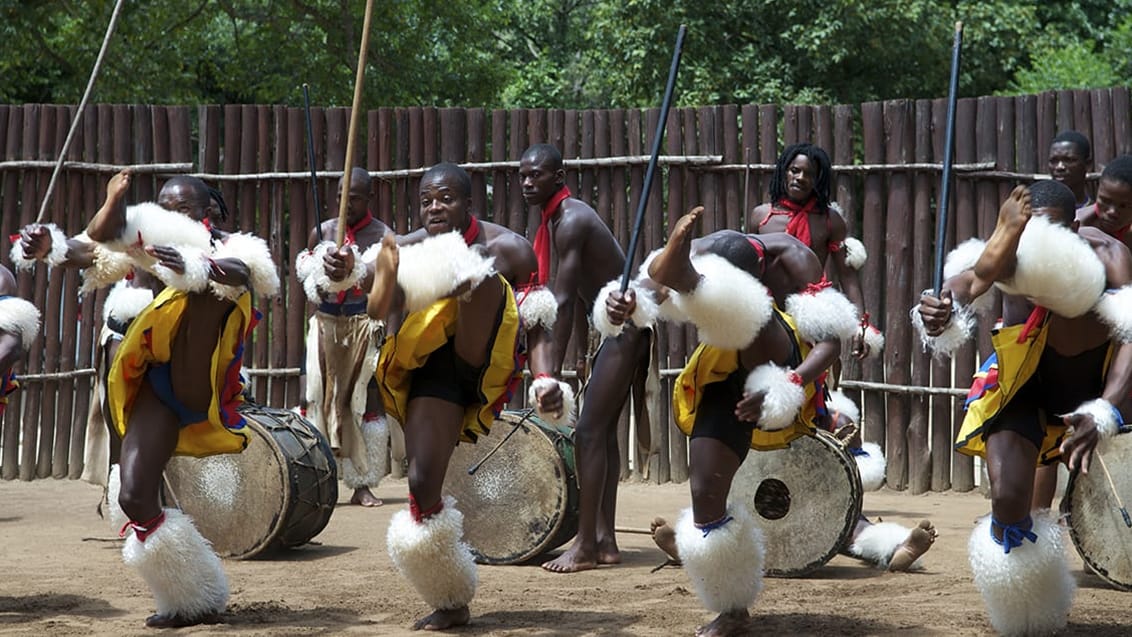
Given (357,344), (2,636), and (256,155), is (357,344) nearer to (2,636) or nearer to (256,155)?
(256,155)

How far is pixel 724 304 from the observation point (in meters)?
4.91

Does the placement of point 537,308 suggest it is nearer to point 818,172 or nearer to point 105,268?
point 105,268

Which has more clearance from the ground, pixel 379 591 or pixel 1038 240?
pixel 1038 240

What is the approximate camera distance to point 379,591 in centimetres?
647

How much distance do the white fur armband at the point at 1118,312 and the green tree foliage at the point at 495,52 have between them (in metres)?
13.6

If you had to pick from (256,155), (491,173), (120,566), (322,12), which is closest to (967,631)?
(120,566)

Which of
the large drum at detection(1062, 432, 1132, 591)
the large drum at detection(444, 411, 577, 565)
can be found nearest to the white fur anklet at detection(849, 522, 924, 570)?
the large drum at detection(1062, 432, 1132, 591)

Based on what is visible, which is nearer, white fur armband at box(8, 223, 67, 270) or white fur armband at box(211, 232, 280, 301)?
white fur armband at box(211, 232, 280, 301)

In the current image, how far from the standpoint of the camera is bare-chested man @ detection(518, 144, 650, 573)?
6.94 m

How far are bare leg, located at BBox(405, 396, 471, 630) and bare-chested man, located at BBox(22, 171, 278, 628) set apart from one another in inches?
31.1

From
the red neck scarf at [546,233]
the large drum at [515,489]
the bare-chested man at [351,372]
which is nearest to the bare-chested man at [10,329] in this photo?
the large drum at [515,489]

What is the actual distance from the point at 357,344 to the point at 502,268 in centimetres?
292

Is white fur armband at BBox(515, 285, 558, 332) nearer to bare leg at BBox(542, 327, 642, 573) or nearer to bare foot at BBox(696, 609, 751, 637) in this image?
bare leg at BBox(542, 327, 642, 573)

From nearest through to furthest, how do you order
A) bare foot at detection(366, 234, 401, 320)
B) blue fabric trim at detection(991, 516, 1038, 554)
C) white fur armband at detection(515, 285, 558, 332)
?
blue fabric trim at detection(991, 516, 1038, 554), bare foot at detection(366, 234, 401, 320), white fur armband at detection(515, 285, 558, 332)
